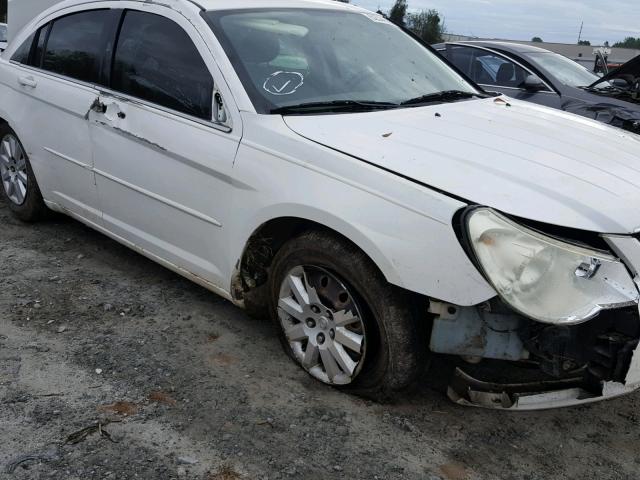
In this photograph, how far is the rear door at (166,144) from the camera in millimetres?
3127

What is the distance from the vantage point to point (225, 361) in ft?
10.5

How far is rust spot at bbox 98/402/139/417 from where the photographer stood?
108 inches

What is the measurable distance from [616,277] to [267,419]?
1.51 meters

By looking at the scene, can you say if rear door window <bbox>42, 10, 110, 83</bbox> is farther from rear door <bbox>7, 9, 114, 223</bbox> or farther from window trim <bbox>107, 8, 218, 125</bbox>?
window trim <bbox>107, 8, 218, 125</bbox>

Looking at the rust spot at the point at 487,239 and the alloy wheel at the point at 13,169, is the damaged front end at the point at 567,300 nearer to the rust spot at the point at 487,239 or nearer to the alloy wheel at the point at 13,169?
the rust spot at the point at 487,239

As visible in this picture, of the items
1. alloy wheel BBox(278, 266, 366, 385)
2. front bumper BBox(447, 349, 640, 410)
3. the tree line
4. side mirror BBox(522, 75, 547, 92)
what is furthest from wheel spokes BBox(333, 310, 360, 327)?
the tree line

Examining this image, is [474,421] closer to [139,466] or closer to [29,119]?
[139,466]

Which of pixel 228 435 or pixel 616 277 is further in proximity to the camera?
pixel 228 435

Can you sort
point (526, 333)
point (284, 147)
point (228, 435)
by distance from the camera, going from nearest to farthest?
1. point (526, 333)
2. point (228, 435)
3. point (284, 147)

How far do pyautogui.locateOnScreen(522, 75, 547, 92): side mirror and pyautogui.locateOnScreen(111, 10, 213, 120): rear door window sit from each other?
479 centimetres

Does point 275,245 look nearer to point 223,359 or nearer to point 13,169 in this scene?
point 223,359

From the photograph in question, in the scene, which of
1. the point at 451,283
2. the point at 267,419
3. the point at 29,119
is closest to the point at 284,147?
the point at 451,283

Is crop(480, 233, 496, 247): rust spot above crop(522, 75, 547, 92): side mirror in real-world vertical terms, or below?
below

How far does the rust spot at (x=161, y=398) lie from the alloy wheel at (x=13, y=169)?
2.57m
